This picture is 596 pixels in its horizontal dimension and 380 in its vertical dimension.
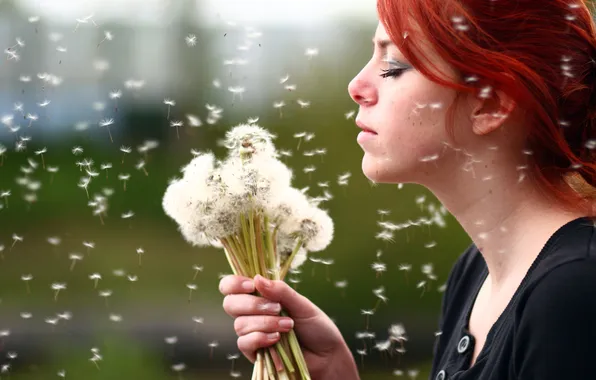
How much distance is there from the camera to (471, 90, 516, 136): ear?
92 centimetres

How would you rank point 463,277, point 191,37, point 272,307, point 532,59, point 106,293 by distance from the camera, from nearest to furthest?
1. point 532,59
2. point 272,307
3. point 463,277
4. point 191,37
5. point 106,293

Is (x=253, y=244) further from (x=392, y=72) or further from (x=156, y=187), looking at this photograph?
(x=156, y=187)

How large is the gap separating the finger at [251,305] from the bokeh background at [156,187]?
62.8 inches

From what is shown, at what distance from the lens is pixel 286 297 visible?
1.02m

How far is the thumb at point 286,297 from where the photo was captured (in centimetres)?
99

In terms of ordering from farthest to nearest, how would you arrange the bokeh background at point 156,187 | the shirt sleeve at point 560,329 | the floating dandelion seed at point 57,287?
the floating dandelion seed at point 57,287, the bokeh background at point 156,187, the shirt sleeve at point 560,329

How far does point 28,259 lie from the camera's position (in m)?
3.48

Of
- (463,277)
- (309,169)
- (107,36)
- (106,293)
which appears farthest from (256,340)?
(106,293)

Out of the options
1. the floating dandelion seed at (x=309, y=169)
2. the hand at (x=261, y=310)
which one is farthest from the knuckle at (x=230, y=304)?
the floating dandelion seed at (x=309, y=169)

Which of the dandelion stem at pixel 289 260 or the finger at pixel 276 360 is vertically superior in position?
the dandelion stem at pixel 289 260

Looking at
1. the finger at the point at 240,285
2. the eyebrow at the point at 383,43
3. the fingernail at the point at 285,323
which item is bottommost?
the fingernail at the point at 285,323


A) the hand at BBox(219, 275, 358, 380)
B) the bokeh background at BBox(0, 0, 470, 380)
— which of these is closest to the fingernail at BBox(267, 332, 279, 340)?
the hand at BBox(219, 275, 358, 380)

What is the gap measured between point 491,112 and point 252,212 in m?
0.32

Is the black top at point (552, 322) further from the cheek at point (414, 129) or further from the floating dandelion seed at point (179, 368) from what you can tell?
the floating dandelion seed at point (179, 368)
